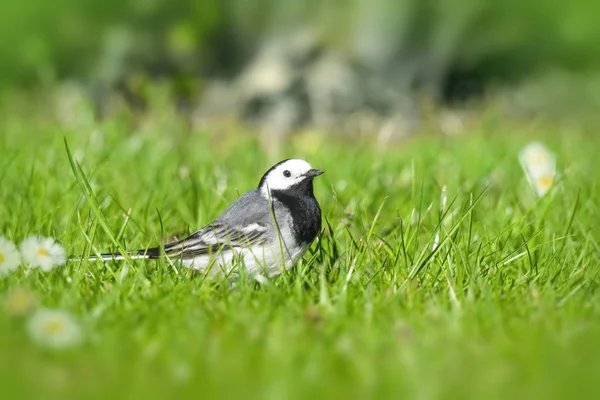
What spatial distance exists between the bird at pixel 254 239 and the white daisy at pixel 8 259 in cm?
31

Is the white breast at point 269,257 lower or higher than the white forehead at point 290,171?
lower

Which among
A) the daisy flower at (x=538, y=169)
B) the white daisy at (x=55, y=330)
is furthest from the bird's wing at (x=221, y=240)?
the daisy flower at (x=538, y=169)

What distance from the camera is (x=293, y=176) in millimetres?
4160

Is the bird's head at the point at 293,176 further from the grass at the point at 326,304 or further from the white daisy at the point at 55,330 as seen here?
the white daisy at the point at 55,330

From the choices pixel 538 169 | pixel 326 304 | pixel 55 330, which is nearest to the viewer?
pixel 55 330

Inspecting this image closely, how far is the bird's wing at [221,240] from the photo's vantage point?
12.7 feet

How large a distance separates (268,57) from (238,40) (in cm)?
57

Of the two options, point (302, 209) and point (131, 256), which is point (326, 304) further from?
point (131, 256)

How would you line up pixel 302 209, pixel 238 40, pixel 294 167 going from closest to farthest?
pixel 302 209, pixel 294 167, pixel 238 40

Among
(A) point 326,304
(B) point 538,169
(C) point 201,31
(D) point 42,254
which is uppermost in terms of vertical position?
(C) point 201,31

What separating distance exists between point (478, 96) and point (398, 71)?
1.53 meters

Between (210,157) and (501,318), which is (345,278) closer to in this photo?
(501,318)

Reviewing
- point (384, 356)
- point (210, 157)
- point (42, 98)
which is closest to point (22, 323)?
point (384, 356)

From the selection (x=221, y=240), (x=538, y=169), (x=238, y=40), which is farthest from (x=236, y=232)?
(x=238, y=40)
